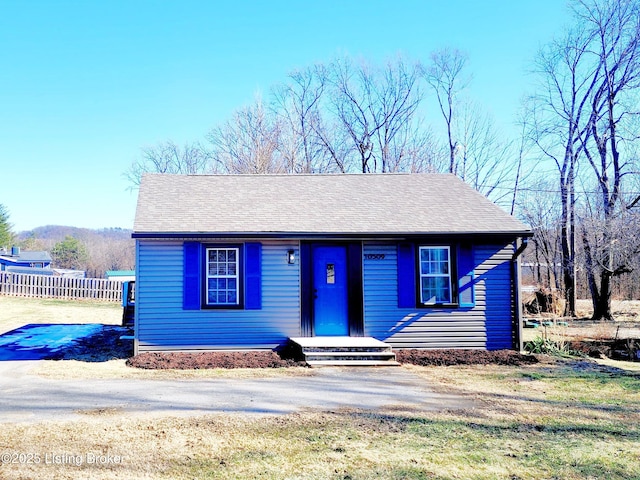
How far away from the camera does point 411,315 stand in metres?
10.6

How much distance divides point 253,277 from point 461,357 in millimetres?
4590

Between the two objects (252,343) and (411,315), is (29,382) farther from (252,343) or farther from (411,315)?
(411,315)

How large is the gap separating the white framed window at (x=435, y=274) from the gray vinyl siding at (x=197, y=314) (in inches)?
110

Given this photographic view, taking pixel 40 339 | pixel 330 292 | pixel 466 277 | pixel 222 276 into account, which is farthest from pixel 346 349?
pixel 40 339

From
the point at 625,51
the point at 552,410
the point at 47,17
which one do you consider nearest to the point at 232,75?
the point at 47,17

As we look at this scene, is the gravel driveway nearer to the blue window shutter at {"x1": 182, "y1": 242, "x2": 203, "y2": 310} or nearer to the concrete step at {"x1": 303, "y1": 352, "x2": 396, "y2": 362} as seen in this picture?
the concrete step at {"x1": 303, "y1": 352, "x2": 396, "y2": 362}

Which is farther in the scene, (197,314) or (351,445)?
(197,314)

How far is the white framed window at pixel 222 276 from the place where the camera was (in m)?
10.2

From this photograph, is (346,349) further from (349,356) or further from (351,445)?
(351,445)

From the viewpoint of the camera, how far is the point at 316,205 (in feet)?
38.4

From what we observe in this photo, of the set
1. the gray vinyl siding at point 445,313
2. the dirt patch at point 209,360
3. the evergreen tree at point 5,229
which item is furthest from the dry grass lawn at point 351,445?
the evergreen tree at point 5,229

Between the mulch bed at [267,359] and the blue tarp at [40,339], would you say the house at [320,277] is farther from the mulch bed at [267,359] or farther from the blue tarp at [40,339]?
the blue tarp at [40,339]

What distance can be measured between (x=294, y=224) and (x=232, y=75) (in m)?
13.8

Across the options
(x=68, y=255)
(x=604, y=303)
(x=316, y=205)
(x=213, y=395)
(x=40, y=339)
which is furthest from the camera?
(x=68, y=255)
